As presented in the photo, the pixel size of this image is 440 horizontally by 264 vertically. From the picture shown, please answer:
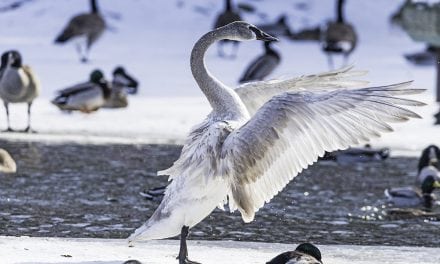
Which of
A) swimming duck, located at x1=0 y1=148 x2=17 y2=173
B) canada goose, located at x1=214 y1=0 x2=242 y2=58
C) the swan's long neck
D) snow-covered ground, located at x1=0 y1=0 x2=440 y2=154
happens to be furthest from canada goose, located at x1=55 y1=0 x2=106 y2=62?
the swan's long neck

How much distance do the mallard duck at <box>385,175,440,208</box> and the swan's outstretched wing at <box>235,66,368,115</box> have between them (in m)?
3.04

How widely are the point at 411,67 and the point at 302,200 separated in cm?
1392

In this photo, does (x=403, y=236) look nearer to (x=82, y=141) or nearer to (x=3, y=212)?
(x=3, y=212)

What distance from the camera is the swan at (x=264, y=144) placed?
6.72 metres

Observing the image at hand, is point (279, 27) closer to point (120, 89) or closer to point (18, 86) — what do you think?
point (120, 89)

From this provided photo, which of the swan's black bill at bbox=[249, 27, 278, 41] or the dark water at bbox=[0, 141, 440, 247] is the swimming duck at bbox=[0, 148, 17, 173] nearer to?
the dark water at bbox=[0, 141, 440, 247]

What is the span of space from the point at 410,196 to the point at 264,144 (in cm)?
442

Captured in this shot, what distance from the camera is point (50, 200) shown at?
33.6 feet

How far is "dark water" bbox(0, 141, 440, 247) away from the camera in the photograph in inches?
355

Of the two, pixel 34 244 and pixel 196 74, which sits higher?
pixel 196 74

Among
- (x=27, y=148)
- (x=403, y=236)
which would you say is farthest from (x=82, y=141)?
(x=403, y=236)

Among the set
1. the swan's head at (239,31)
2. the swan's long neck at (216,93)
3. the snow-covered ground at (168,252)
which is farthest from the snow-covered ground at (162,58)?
the swan's long neck at (216,93)

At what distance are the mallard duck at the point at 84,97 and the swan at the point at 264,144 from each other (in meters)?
9.85

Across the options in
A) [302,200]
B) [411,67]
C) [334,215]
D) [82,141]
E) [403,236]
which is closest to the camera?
[403,236]
